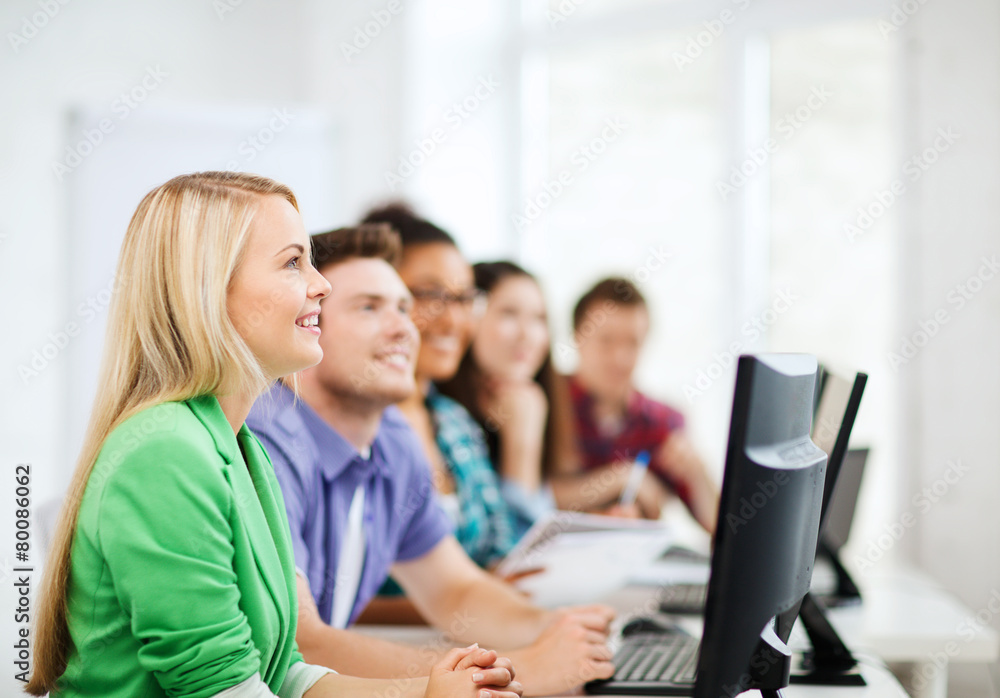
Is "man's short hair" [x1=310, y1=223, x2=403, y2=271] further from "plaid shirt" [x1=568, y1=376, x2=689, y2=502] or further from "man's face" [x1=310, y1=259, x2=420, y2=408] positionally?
"plaid shirt" [x1=568, y1=376, x2=689, y2=502]

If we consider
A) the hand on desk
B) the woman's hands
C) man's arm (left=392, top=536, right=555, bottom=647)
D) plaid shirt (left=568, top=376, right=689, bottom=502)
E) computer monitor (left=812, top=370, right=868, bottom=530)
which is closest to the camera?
the woman's hands

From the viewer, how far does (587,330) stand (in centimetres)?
286

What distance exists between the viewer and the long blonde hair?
35.0 inches

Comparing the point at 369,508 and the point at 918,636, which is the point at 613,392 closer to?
the point at 918,636

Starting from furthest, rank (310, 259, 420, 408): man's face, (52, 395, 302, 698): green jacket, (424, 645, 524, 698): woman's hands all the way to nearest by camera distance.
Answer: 1. (310, 259, 420, 408): man's face
2. (424, 645, 524, 698): woman's hands
3. (52, 395, 302, 698): green jacket

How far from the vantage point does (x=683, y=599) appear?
5.83 feet

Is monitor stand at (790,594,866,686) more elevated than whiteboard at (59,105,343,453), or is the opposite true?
whiteboard at (59,105,343,453)

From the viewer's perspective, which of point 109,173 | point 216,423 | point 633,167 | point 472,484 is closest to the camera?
point 216,423

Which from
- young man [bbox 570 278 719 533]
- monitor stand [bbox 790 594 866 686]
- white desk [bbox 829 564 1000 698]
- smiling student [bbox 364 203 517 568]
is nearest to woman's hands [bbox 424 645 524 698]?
monitor stand [bbox 790 594 866 686]

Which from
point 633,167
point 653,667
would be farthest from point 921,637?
point 633,167

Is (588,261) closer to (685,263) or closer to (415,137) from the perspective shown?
(685,263)

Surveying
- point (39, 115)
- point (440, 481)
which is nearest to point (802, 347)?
point (440, 481)

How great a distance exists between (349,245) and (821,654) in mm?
1021

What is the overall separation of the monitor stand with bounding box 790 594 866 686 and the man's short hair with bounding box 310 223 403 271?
2.95 feet
